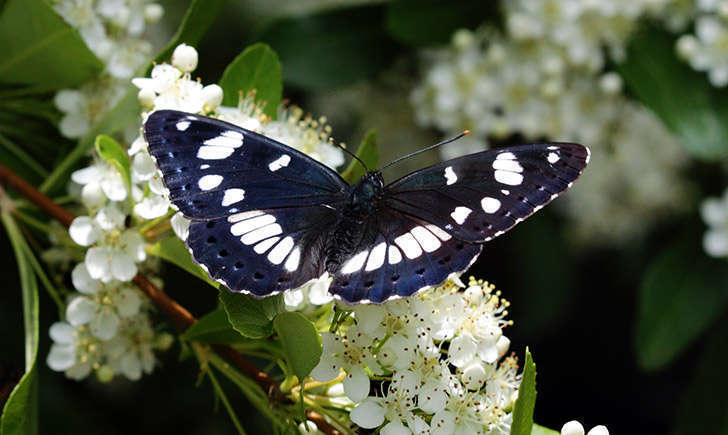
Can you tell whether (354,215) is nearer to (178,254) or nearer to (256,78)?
(178,254)

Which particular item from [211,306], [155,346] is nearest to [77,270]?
[155,346]

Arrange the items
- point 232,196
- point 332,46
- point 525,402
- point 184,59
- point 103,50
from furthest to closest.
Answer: point 332,46, point 103,50, point 184,59, point 232,196, point 525,402

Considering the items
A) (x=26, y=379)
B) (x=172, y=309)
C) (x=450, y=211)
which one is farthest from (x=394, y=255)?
(x=26, y=379)

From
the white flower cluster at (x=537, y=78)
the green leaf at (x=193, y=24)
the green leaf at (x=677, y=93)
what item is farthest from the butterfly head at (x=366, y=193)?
the green leaf at (x=677, y=93)

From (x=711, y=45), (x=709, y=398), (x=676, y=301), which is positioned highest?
(x=711, y=45)

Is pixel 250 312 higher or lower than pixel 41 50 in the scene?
lower

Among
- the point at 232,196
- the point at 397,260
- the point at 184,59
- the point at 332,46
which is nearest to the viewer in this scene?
the point at 397,260

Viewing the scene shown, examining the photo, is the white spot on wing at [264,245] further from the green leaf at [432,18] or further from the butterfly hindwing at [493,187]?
the green leaf at [432,18]

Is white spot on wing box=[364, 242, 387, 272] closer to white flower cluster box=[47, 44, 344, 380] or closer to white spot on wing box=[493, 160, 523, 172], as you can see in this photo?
white flower cluster box=[47, 44, 344, 380]
